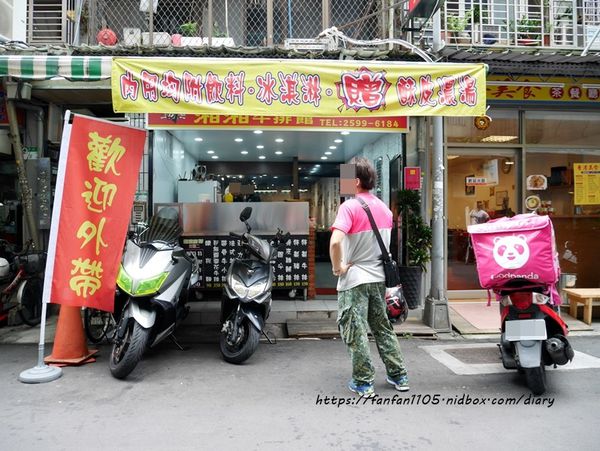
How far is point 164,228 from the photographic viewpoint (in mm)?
5652

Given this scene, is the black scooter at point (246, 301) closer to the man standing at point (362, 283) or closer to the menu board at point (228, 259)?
the man standing at point (362, 283)

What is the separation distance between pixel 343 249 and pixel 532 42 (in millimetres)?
5950

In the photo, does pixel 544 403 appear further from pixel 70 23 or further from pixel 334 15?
pixel 70 23

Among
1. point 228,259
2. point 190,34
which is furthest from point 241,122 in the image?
point 228,259

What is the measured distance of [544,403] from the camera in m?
4.00

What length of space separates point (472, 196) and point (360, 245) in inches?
203

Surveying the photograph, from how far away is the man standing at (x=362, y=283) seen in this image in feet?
13.2

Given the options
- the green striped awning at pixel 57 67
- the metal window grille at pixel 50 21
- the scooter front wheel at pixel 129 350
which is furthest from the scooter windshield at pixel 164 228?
the metal window grille at pixel 50 21

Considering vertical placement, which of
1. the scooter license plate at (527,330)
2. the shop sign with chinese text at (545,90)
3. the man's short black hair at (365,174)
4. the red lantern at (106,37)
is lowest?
the scooter license plate at (527,330)

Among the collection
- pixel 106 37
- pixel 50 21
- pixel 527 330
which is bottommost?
pixel 527 330

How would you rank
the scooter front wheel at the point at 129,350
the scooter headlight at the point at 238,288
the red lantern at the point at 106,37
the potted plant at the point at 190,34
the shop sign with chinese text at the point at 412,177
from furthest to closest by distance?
the potted plant at the point at 190,34
the red lantern at the point at 106,37
the shop sign with chinese text at the point at 412,177
the scooter headlight at the point at 238,288
the scooter front wheel at the point at 129,350

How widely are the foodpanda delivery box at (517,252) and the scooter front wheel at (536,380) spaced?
29.8 inches

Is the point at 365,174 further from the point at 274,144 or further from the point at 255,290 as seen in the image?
the point at 274,144

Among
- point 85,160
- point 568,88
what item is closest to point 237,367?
point 85,160
